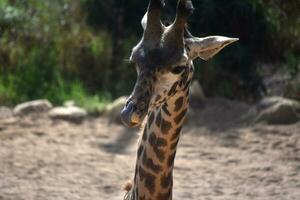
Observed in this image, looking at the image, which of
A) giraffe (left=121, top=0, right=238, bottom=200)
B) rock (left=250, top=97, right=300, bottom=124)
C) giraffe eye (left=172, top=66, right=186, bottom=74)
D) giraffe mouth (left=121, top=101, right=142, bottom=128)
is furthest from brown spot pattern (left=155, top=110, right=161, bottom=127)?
rock (left=250, top=97, right=300, bottom=124)

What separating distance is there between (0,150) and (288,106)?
332 cm

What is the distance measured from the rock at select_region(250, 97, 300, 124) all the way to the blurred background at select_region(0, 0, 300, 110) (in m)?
0.36

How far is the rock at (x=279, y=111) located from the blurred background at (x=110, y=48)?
359mm

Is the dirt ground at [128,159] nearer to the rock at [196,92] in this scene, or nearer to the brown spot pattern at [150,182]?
the rock at [196,92]

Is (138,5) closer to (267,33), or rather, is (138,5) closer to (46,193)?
(267,33)

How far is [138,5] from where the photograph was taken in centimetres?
994

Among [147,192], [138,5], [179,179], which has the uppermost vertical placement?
[138,5]

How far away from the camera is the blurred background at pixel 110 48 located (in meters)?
9.38

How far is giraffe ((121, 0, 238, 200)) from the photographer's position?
3866 mm

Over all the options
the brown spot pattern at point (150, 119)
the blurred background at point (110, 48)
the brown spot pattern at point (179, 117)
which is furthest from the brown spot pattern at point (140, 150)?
the blurred background at point (110, 48)

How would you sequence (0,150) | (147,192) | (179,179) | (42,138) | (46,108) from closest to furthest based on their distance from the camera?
(147,192), (179,179), (0,150), (42,138), (46,108)

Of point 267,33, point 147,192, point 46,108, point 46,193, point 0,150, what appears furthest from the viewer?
point 267,33

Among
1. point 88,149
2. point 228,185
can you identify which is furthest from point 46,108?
point 228,185

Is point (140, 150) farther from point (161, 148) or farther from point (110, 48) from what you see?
point (110, 48)
